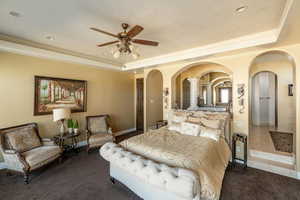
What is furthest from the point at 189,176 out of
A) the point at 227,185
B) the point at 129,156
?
the point at 227,185

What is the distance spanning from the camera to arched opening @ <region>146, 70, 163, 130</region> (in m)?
5.11

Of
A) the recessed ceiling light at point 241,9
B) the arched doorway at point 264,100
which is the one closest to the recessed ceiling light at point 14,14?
the recessed ceiling light at point 241,9

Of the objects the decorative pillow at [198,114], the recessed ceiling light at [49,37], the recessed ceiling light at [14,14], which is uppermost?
the recessed ceiling light at [49,37]

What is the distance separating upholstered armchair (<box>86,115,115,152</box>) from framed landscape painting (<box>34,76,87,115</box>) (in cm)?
50

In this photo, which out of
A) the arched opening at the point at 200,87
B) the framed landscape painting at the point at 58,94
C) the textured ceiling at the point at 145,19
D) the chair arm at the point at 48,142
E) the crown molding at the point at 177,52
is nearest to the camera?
the textured ceiling at the point at 145,19

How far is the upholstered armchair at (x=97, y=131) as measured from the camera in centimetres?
377

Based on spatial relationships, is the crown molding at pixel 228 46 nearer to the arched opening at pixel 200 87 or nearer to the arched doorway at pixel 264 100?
the arched opening at pixel 200 87

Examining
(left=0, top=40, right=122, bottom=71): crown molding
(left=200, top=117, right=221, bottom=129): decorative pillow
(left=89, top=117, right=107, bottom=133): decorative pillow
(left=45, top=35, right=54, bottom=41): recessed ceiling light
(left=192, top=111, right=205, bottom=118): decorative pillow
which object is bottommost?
(left=89, top=117, right=107, bottom=133): decorative pillow

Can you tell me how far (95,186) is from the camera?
7.89 ft

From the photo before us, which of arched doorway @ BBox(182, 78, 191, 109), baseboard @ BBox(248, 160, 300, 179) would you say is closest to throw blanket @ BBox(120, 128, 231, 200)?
baseboard @ BBox(248, 160, 300, 179)

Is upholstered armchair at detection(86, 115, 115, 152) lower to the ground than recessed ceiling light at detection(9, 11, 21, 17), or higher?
lower

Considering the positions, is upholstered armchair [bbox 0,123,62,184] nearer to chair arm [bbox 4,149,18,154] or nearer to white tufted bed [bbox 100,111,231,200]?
chair arm [bbox 4,149,18,154]

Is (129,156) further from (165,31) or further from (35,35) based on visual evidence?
(35,35)

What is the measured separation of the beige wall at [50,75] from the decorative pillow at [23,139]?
418 mm
